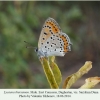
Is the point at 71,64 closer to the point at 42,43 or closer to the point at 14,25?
the point at 14,25

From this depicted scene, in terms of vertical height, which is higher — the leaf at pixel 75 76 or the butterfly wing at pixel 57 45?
the butterfly wing at pixel 57 45

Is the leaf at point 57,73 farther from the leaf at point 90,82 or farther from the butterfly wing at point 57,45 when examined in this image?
the butterfly wing at point 57,45

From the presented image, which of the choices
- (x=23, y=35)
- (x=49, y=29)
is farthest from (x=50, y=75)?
(x=23, y=35)

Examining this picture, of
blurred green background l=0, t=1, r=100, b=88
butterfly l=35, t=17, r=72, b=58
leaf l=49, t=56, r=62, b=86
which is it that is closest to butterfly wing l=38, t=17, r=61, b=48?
butterfly l=35, t=17, r=72, b=58

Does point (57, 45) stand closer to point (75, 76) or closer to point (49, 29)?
point (49, 29)

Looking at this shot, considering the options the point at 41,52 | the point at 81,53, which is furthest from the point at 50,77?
the point at 81,53

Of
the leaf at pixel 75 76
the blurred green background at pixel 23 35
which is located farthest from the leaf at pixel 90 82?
the blurred green background at pixel 23 35

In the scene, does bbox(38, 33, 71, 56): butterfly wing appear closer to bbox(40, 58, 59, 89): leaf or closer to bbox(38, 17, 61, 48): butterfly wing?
bbox(38, 17, 61, 48): butterfly wing

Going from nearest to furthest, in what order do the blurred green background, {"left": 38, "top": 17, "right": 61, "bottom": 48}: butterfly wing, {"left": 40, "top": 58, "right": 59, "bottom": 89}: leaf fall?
{"left": 40, "top": 58, "right": 59, "bottom": 89}: leaf
{"left": 38, "top": 17, "right": 61, "bottom": 48}: butterfly wing
the blurred green background
